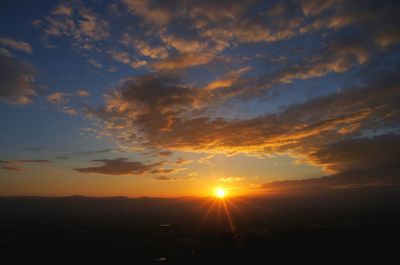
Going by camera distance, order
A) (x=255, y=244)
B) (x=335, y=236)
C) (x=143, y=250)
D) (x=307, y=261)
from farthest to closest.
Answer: (x=335, y=236)
(x=255, y=244)
(x=143, y=250)
(x=307, y=261)

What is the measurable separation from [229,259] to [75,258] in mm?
50318

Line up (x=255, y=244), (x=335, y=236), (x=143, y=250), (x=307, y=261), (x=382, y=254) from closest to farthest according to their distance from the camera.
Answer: (x=307, y=261)
(x=382, y=254)
(x=143, y=250)
(x=255, y=244)
(x=335, y=236)

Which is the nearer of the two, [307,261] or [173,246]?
[307,261]

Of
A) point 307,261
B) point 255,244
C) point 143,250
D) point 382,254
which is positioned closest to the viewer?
point 307,261

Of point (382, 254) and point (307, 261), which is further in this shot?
point (382, 254)

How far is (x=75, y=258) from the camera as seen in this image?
98.8m

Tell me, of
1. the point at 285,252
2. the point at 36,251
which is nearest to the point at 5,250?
the point at 36,251

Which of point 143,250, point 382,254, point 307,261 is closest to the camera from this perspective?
point 307,261

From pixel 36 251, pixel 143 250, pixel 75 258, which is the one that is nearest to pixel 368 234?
pixel 143 250

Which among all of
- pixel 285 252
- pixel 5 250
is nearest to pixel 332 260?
pixel 285 252

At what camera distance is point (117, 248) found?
114000mm

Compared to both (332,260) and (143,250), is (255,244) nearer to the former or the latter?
(332,260)

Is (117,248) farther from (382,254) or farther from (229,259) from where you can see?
(382,254)

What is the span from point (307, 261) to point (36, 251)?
3742 inches
